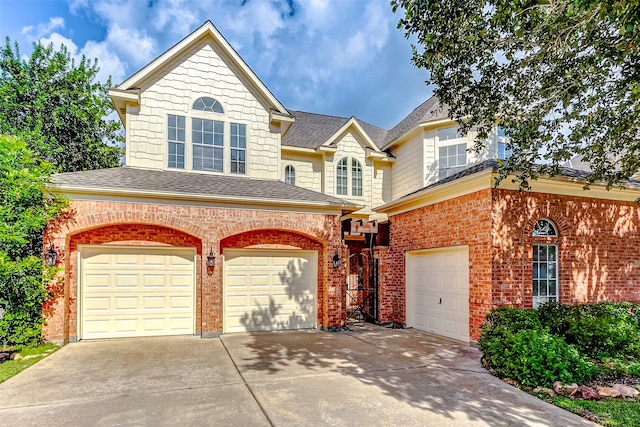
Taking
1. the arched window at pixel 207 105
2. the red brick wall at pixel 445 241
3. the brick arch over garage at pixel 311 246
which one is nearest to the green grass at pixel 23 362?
the brick arch over garage at pixel 311 246

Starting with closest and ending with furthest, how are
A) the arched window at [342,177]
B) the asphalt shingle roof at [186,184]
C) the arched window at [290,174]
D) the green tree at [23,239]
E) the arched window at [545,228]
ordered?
the green tree at [23,239] → the asphalt shingle roof at [186,184] → the arched window at [545,228] → the arched window at [290,174] → the arched window at [342,177]

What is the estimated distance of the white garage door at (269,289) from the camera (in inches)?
406

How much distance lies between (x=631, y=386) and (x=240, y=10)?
14.3 m

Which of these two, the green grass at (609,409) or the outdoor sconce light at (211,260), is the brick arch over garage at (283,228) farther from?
the green grass at (609,409)

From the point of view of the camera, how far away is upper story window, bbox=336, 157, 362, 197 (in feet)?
52.3

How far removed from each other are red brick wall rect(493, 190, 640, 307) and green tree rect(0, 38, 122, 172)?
16.0 metres

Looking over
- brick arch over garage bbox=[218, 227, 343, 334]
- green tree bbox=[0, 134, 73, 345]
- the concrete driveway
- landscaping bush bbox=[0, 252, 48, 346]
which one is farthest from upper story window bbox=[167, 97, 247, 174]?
the concrete driveway

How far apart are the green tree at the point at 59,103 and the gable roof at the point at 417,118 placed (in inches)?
543

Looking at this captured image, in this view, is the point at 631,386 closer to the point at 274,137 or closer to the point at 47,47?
the point at 274,137

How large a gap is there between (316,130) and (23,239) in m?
12.0

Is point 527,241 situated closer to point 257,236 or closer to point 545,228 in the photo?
point 545,228

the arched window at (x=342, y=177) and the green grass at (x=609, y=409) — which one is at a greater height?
the arched window at (x=342, y=177)

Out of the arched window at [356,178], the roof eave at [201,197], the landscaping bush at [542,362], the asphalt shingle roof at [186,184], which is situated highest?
the arched window at [356,178]

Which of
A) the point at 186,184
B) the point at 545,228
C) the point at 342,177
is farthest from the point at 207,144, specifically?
the point at 545,228
